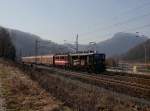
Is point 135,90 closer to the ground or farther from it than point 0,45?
closer to the ground

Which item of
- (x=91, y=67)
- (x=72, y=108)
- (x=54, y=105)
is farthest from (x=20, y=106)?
(x=91, y=67)

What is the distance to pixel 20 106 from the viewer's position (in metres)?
13.8

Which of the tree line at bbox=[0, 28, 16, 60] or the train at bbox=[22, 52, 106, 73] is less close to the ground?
the tree line at bbox=[0, 28, 16, 60]

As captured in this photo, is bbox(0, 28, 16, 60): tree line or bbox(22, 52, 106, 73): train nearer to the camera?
bbox(22, 52, 106, 73): train

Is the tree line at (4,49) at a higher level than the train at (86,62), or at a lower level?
higher

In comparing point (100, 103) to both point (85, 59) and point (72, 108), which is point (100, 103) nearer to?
point (72, 108)

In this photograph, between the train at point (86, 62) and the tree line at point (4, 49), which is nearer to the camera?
the train at point (86, 62)

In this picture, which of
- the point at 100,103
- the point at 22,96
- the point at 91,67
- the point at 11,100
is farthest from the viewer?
the point at 91,67

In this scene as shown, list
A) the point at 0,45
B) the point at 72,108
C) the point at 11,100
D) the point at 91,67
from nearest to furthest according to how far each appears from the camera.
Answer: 1. the point at 72,108
2. the point at 11,100
3. the point at 91,67
4. the point at 0,45

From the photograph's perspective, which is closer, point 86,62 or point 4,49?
point 86,62

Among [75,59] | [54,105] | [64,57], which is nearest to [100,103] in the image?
[54,105]

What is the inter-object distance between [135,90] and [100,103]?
8105mm

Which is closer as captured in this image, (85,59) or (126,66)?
(85,59)

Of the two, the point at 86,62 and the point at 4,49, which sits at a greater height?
the point at 4,49
